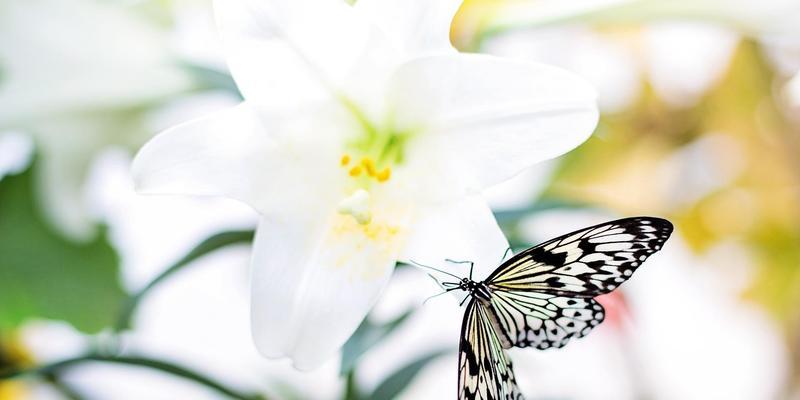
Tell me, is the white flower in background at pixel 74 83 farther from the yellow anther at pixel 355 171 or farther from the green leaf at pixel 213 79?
the yellow anther at pixel 355 171

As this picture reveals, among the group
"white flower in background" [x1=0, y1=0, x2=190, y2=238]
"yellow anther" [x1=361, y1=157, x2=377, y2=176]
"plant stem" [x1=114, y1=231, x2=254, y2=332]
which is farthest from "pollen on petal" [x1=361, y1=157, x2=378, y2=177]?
A: "white flower in background" [x1=0, y1=0, x2=190, y2=238]

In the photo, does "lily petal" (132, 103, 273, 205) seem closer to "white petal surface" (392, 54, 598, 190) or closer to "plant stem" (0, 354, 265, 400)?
"white petal surface" (392, 54, 598, 190)

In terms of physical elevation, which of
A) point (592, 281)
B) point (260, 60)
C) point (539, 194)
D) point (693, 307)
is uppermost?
point (693, 307)

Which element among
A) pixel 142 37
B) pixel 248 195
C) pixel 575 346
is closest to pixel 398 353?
pixel 575 346

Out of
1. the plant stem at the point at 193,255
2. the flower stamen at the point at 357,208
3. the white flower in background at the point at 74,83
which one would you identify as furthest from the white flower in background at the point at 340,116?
the white flower in background at the point at 74,83

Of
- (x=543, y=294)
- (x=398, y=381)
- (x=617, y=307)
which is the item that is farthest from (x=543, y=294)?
(x=617, y=307)

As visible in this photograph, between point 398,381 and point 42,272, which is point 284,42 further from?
point 42,272

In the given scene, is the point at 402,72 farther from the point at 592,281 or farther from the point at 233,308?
the point at 233,308
